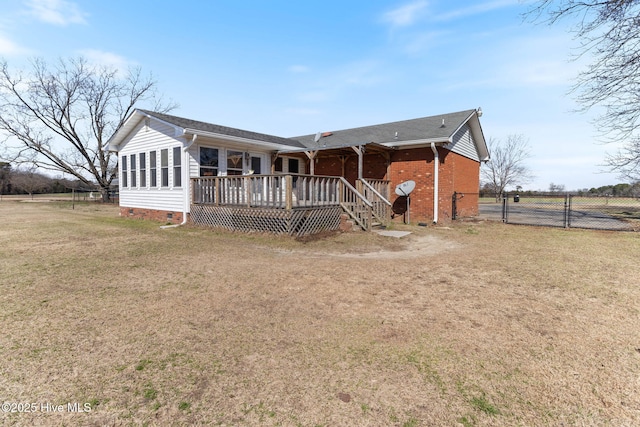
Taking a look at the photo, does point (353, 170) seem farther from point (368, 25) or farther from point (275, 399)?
point (275, 399)

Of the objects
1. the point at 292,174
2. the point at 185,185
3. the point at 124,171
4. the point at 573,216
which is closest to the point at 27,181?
the point at 124,171

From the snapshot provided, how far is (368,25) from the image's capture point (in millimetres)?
12812

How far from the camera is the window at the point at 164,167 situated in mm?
12500

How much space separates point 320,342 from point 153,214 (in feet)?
42.9

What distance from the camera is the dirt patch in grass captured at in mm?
1939

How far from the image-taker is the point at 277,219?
8.92 metres

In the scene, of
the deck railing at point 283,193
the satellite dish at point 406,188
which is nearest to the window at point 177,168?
the deck railing at point 283,193

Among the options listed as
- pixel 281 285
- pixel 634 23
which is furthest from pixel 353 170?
pixel 281 285

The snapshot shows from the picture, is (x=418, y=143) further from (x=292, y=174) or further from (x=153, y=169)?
(x=153, y=169)

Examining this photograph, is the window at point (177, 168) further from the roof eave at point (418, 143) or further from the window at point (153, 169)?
the roof eave at point (418, 143)

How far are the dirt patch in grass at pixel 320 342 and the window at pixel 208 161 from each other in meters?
6.54

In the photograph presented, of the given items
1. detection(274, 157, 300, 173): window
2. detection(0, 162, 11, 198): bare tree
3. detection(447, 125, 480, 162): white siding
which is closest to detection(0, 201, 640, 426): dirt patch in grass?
detection(447, 125, 480, 162): white siding

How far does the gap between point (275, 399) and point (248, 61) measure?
47.7ft

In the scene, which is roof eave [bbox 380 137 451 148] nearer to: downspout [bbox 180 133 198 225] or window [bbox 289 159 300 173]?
window [bbox 289 159 300 173]
